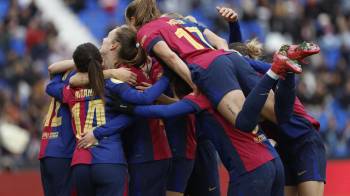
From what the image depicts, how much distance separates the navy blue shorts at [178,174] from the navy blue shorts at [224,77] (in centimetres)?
130

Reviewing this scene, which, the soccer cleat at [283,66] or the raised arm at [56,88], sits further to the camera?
the raised arm at [56,88]

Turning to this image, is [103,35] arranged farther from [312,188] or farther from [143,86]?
[312,188]

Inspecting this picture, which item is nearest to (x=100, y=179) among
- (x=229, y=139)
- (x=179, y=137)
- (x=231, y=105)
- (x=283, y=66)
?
(x=179, y=137)

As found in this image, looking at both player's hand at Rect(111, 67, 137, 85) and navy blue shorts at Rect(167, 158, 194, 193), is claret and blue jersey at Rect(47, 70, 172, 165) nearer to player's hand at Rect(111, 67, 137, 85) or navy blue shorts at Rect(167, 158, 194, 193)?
player's hand at Rect(111, 67, 137, 85)

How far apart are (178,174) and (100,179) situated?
908 mm

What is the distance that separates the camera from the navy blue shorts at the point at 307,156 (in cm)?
733

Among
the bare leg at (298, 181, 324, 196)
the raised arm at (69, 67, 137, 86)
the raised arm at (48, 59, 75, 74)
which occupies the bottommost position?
the bare leg at (298, 181, 324, 196)

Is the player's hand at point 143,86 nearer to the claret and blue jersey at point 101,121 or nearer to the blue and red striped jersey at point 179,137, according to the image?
the claret and blue jersey at point 101,121

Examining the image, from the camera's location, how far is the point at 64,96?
738 cm

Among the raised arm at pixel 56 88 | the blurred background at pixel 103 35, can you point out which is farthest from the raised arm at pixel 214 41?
the blurred background at pixel 103 35

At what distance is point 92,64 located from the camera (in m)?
7.07

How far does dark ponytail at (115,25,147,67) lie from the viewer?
728 centimetres

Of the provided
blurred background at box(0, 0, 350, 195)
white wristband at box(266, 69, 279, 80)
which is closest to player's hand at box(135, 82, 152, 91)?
white wristband at box(266, 69, 279, 80)

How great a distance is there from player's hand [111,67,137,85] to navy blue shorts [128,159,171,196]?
67cm
